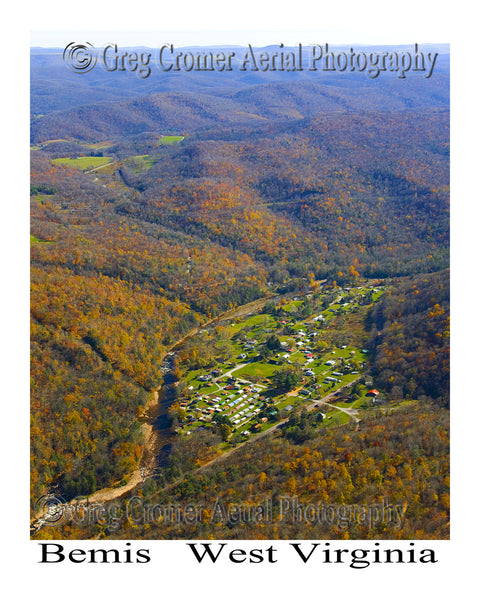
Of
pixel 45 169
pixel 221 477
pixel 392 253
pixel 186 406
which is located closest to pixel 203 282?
pixel 186 406

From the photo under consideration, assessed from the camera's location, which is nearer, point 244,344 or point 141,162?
point 244,344

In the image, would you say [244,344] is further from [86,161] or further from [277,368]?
[86,161]

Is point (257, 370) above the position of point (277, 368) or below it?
below
